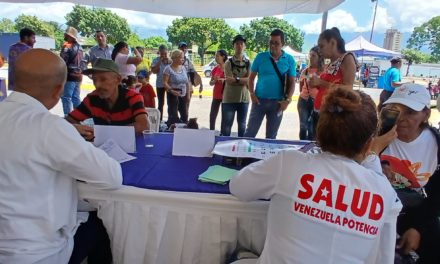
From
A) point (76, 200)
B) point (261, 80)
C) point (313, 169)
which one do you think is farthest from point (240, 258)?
point (261, 80)

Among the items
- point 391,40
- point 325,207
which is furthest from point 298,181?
point 391,40

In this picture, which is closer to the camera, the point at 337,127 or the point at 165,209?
the point at 337,127

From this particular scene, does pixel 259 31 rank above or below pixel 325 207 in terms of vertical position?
above

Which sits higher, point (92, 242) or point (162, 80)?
point (162, 80)

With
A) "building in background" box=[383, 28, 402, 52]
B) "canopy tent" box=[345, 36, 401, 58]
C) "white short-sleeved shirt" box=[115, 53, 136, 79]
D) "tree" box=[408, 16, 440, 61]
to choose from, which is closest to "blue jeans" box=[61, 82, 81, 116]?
"white short-sleeved shirt" box=[115, 53, 136, 79]

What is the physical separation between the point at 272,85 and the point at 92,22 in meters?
42.4

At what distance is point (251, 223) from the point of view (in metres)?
1.35

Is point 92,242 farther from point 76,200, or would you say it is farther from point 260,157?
point 260,157

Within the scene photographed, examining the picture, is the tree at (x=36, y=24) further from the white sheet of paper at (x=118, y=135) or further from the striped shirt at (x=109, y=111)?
the white sheet of paper at (x=118, y=135)

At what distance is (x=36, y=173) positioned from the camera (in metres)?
1.09

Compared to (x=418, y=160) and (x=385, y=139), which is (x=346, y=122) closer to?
(x=385, y=139)

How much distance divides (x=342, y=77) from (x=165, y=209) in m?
1.80

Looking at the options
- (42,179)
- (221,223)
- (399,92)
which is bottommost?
(221,223)

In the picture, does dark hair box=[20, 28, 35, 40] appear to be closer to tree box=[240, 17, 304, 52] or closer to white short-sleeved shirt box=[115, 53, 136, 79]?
white short-sleeved shirt box=[115, 53, 136, 79]
